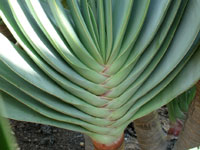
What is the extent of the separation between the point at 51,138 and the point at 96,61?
154cm

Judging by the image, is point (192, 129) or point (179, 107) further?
point (179, 107)

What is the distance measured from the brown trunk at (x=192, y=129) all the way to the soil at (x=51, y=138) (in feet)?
2.97

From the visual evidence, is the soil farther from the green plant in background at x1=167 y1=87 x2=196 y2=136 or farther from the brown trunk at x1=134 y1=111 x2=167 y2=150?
the brown trunk at x1=134 y1=111 x2=167 y2=150

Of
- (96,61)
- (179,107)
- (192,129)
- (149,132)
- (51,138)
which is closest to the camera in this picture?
(96,61)

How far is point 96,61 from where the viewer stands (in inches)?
24.5

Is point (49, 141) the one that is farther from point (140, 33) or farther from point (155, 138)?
point (140, 33)

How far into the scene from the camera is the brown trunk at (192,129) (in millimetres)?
898

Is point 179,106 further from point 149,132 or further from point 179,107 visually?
point 149,132

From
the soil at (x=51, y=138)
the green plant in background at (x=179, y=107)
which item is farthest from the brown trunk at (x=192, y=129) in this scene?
the soil at (x=51, y=138)

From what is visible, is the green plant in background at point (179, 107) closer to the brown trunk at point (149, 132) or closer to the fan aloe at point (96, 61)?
the brown trunk at point (149, 132)

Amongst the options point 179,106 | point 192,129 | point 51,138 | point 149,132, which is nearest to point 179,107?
point 179,106

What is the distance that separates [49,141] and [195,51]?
1599 millimetres

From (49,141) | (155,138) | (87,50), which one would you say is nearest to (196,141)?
(155,138)

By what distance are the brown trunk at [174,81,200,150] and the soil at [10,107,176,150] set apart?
2.97ft
